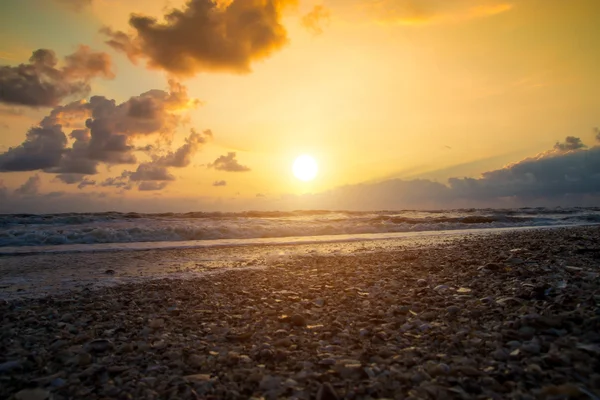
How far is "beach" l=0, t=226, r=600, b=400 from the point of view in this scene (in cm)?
293

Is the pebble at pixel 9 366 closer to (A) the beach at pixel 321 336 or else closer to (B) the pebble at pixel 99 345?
(A) the beach at pixel 321 336

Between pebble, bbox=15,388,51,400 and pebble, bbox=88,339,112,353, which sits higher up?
pebble, bbox=88,339,112,353

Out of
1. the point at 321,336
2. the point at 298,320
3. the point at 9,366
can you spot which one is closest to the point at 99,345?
the point at 9,366

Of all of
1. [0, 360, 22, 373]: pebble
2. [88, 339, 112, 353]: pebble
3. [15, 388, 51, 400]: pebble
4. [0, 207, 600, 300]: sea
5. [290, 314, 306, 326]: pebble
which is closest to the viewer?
[15, 388, 51, 400]: pebble

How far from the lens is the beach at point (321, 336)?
2.93m

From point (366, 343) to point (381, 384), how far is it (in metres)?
0.88

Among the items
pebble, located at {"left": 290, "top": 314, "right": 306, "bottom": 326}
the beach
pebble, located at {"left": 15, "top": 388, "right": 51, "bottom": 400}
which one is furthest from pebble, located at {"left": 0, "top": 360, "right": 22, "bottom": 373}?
pebble, located at {"left": 290, "top": 314, "right": 306, "bottom": 326}

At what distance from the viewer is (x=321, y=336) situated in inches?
161

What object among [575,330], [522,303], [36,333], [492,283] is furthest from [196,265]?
[575,330]

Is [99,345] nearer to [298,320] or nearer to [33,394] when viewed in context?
[33,394]

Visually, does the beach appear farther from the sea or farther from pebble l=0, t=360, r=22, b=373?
the sea

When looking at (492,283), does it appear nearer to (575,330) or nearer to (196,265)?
(575,330)

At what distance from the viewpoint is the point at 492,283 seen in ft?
19.1

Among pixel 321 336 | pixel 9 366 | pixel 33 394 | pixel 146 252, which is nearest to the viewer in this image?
pixel 33 394
